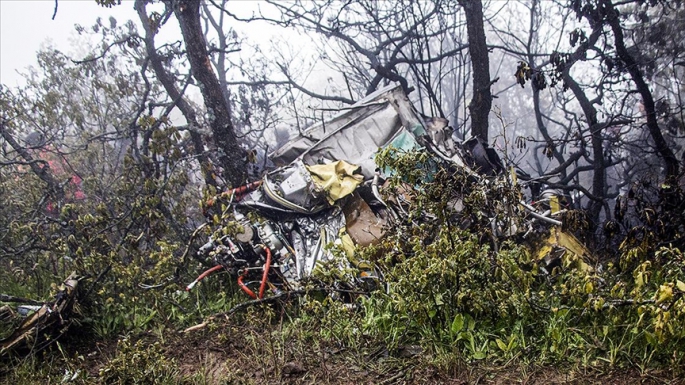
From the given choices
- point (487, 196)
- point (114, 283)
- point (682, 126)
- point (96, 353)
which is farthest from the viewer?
point (682, 126)

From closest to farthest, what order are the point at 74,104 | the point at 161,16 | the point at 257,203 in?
the point at 257,203
the point at 161,16
the point at 74,104

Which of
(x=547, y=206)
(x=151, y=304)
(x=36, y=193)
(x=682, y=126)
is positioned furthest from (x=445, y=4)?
(x=36, y=193)

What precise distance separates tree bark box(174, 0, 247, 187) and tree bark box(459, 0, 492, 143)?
3202 mm

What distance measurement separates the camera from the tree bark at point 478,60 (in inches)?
243

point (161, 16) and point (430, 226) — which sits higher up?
point (161, 16)

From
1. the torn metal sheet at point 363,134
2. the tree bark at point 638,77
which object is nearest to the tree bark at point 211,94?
the torn metal sheet at point 363,134

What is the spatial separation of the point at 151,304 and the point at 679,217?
479 cm

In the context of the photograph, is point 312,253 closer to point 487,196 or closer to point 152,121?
point 487,196

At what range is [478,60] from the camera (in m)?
6.30

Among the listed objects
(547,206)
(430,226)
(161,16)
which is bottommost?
(547,206)

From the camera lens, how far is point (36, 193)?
6.36 meters

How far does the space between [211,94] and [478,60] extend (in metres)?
3.61

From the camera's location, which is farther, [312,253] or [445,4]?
[445,4]

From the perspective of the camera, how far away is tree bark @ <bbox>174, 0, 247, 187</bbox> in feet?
17.8
